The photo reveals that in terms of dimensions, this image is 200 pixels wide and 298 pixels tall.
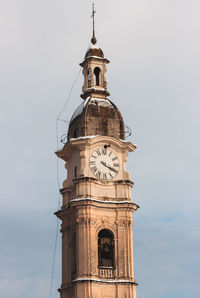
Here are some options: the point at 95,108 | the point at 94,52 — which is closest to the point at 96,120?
the point at 95,108

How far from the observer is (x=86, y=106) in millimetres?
47438

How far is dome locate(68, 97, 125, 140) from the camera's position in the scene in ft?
153

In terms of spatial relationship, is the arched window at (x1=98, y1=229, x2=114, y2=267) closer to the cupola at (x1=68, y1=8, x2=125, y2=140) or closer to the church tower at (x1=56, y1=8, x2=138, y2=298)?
the church tower at (x1=56, y1=8, x2=138, y2=298)

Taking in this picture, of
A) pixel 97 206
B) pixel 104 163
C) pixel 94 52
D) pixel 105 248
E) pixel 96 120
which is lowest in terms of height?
pixel 105 248

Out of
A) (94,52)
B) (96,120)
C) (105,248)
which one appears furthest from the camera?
(94,52)

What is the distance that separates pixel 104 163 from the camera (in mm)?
46156

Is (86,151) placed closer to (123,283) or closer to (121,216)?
(121,216)

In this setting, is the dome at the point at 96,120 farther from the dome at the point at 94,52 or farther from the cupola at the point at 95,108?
the dome at the point at 94,52

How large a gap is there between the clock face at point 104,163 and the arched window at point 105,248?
9.71 feet

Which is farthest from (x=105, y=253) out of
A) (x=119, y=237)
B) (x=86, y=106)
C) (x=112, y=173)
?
(x=86, y=106)

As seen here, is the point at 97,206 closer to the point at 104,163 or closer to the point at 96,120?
the point at 104,163

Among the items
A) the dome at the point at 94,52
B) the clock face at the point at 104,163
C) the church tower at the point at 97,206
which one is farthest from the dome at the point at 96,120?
the dome at the point at 94,52

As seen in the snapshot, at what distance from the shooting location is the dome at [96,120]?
1841 inches

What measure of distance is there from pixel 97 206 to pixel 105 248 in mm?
2139
